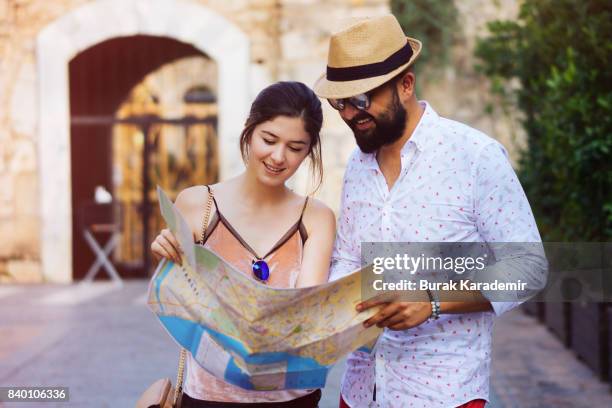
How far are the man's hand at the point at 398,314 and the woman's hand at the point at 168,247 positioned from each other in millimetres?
444

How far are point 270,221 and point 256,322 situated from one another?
497 mm

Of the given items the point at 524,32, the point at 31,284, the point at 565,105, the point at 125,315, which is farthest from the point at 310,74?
the point at 565,105

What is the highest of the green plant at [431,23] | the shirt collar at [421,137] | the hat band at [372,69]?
the green plant at [431,23]

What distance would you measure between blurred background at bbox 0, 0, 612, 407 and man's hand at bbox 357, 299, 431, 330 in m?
3.18

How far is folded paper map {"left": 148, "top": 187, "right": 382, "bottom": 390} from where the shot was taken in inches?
71.4

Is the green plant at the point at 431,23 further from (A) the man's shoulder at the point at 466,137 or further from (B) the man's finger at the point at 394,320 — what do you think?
(B) the man's finger at the point at 394,320

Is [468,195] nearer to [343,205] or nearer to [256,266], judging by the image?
[343,205]

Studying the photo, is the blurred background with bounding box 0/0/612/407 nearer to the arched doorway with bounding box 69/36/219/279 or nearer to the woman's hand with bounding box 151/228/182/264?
the arched doorway with bounding box 69/36/219/279

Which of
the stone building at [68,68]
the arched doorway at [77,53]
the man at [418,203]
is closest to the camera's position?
the man at [418,203]

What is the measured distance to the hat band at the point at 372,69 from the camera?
6.99 ft

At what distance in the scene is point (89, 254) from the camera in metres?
11.4

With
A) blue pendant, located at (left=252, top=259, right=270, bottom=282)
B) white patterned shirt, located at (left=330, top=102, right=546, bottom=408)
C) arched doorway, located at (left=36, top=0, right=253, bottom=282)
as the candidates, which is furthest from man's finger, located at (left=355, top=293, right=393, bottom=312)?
arched doorway, located at (left=36, top=0, right=253, bottom=282)

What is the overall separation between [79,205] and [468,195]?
31.3 ft

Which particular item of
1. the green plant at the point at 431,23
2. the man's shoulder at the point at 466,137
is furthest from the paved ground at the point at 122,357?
the green plant at the point at 431,23
